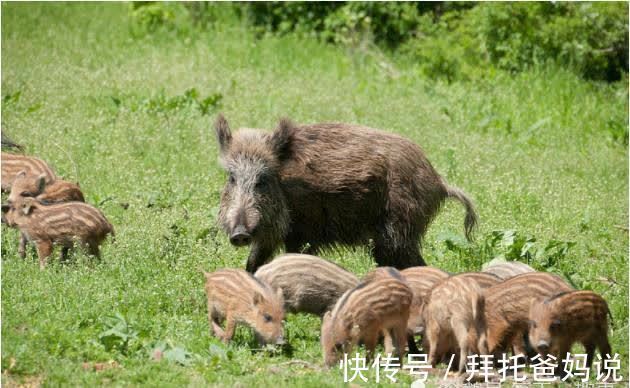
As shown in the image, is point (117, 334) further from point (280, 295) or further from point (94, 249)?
point (94, 249)

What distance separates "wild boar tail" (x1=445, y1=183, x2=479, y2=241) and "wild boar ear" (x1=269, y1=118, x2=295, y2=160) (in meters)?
1.41

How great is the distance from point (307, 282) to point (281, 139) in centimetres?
142

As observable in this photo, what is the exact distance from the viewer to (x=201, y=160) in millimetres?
11320

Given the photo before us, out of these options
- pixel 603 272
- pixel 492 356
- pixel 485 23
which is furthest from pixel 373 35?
pixel 492 356

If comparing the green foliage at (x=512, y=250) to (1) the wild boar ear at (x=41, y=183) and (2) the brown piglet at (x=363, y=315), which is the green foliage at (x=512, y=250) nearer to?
(2) the brown piglet at (x=363, y=315)

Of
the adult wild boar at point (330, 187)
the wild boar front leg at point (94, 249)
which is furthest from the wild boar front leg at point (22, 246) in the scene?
the adult wild boar at point (330, 187)

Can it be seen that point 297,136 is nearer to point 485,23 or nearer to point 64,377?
point 64,377

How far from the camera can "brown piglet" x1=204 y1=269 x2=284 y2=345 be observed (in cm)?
653

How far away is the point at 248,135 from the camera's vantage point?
8094 millimetres

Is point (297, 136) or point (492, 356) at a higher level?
point (297, 136)

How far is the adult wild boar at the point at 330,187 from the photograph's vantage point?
25.9 ft

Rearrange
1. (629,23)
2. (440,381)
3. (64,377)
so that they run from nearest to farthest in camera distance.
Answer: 1. (64,377)
2. (440,381)
3. (629,23)

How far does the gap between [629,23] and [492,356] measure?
31.8ft

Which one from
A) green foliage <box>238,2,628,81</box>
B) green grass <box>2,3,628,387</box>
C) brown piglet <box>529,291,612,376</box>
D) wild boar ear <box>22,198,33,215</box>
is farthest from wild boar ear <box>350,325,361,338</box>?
green foliage <box>238,2,628,81</box>
